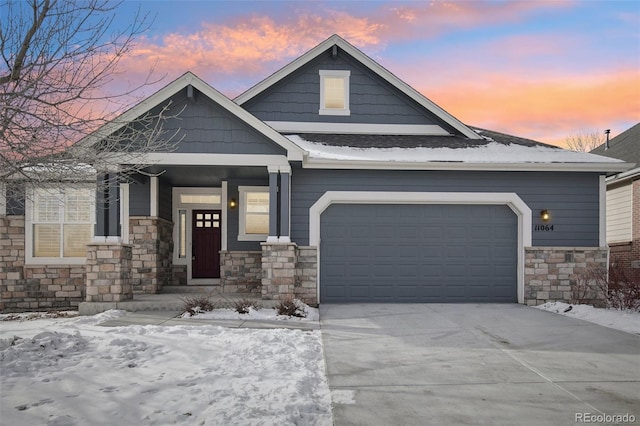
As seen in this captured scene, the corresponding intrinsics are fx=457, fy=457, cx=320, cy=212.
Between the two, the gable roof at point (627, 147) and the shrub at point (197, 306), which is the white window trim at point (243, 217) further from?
the gable roof at point (627, 147)

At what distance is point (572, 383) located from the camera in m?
4.98

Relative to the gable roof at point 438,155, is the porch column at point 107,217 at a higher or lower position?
lower

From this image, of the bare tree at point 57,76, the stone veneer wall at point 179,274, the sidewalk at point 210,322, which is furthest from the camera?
the stone veneer wall at point 179,274

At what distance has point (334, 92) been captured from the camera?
518 inches

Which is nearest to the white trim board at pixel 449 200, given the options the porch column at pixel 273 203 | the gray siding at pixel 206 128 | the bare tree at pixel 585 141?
the porch column at pixel 273 203

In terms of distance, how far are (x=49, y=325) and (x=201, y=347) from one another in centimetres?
349

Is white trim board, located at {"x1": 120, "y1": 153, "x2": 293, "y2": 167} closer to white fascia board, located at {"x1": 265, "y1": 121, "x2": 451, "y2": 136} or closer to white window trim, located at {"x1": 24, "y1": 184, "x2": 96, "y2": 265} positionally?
white window trim, located at {"x1": 24, "y1": 184, "x2": 96, "y2": 265}

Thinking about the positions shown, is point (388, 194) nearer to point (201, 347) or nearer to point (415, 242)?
point (415, 242)

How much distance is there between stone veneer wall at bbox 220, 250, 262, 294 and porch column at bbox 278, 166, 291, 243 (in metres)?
2.12

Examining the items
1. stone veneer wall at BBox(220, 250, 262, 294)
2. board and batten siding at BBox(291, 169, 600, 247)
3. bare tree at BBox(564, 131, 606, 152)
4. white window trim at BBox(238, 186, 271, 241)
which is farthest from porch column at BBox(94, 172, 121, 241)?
bare tree at BBox(564, 131, 606, 152)

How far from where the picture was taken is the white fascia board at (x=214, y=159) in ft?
32.1

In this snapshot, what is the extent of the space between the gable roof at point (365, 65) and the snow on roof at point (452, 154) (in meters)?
1.46

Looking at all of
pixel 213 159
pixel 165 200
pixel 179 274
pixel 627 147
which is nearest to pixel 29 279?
pixel 179 274

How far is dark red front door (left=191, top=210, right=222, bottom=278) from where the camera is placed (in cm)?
1304
